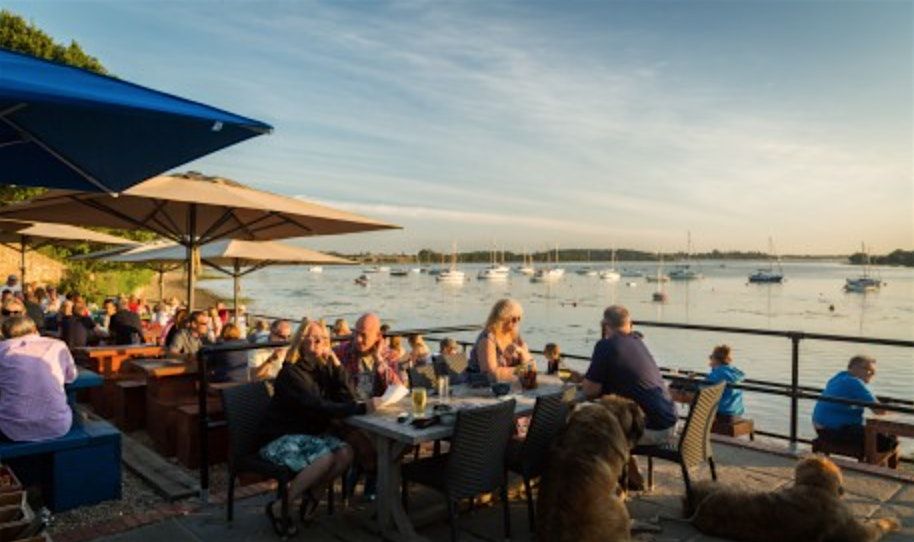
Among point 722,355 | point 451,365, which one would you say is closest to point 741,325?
point 722,355

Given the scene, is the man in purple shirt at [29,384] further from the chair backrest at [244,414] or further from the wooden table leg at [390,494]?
the wooden table leg at [390,494]

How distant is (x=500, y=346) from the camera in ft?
17.1

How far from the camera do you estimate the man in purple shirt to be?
4109 millimetres

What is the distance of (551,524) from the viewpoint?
10.7ft

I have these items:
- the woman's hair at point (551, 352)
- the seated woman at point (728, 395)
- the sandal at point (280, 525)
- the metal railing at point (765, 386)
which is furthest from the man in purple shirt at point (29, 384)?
the seated woman at point (728, 395)

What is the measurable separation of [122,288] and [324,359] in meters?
29.7

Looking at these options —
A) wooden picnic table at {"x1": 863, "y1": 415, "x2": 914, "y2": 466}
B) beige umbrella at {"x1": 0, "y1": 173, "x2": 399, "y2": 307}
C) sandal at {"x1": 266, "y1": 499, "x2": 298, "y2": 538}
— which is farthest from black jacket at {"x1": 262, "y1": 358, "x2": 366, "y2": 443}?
wooden picnic table at {"x1": 863, "y1": 415, "x2": 914, "y2": 466}

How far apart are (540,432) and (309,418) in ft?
4.79

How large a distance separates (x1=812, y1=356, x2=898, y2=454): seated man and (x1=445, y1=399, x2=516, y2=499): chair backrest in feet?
10.8

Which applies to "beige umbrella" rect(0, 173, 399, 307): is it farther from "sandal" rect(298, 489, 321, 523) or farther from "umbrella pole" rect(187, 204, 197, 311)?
"sandal" rect(298, 489, 321, 523)

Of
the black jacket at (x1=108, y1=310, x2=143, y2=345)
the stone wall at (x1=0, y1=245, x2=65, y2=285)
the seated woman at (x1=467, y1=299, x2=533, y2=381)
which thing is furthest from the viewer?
the stone wall at (x1=0, y1=245, x2=65, y2=285)

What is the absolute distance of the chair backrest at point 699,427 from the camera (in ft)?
13.4

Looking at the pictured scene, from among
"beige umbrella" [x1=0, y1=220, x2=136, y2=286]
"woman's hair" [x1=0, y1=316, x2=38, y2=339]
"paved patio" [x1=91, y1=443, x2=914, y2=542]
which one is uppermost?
"beige umbrella" [x1=0, y1=220, x2=136, y2=286]

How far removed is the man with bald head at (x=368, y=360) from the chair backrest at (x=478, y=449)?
1282mm
